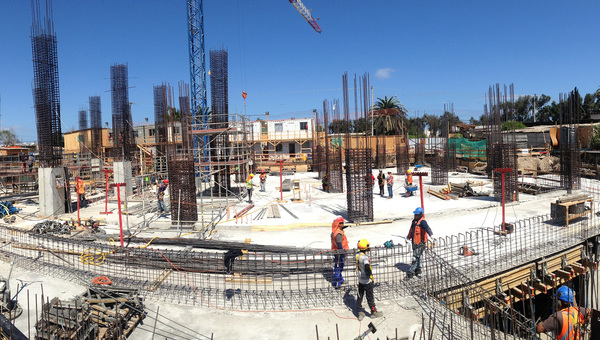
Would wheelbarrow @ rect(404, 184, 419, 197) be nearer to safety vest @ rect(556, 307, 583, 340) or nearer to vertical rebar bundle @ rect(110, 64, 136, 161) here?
safety vest @ rect(556, 307, 583, 340)

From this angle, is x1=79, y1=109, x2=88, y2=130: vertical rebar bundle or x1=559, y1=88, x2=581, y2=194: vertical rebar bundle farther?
x1=79, y1=109, x2=88, y2=130: vertical rebar bundle

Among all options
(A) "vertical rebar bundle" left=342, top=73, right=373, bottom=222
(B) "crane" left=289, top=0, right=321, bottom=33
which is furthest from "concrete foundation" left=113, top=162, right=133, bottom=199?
(B) "crane" left=289, top=0, right=321, bottom=33

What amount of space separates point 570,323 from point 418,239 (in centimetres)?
328

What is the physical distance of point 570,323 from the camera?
4801mm

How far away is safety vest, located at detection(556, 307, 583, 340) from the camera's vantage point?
4805 millimetres

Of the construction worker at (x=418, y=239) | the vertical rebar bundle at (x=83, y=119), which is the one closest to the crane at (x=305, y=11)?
the vertical rebar bundle at (x=83, y=119)

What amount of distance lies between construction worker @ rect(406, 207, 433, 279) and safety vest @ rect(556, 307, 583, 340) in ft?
9.77

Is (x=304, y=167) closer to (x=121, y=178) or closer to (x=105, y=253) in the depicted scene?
(x=121, y=178)

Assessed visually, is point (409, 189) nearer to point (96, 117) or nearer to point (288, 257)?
point (288, 257)

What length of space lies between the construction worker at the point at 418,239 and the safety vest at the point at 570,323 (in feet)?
9.77

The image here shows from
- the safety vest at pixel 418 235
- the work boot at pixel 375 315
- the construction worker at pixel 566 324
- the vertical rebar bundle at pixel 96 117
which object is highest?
the vertical rebar bundle at pixel 96 117

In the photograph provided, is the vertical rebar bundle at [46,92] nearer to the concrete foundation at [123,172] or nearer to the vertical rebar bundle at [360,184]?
the concrete foundation at [123,172]

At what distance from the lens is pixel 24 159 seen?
82.2 feet

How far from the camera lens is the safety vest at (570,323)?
15.8 feet
